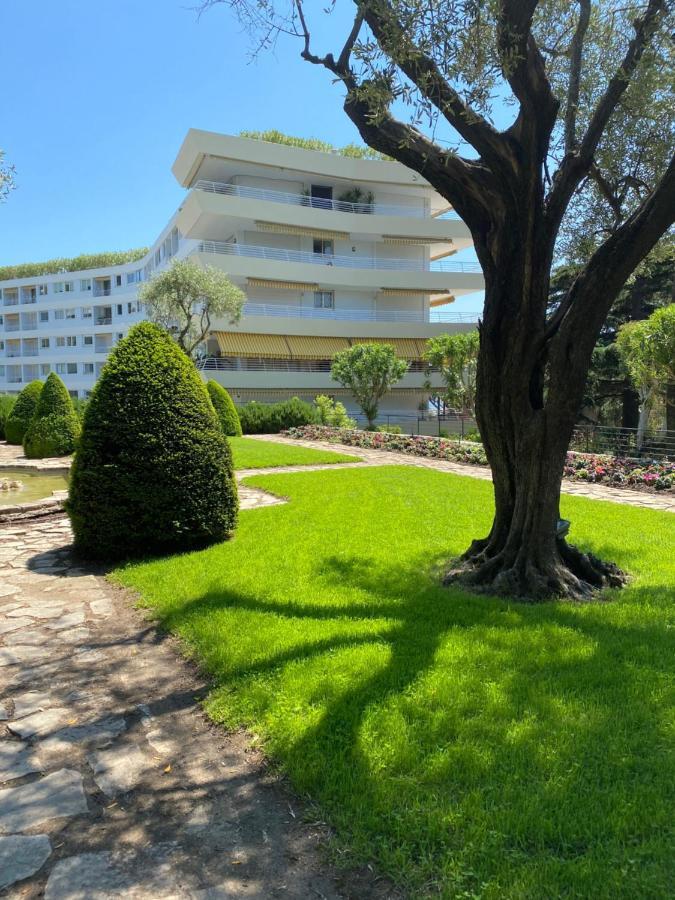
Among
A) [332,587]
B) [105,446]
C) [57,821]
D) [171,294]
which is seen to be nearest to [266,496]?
[105,446]

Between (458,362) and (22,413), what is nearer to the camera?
(22,413)

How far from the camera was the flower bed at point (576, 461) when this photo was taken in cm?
1147

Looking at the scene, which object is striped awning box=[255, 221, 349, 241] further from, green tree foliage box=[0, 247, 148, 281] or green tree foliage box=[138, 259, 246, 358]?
green tree foliage box=[0, 247, 148, 281]

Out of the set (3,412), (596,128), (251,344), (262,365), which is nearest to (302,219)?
(251,344)

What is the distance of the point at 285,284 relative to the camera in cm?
3500

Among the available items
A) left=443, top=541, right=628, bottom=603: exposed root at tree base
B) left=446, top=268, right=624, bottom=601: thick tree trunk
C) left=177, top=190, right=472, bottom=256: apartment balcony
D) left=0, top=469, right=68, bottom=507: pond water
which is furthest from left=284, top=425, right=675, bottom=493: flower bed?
left=177, top=190, right=472, bottom=256: apartment balcony

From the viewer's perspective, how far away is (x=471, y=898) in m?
1.98

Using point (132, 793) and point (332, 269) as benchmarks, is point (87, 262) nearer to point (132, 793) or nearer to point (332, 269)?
point (332, 269)

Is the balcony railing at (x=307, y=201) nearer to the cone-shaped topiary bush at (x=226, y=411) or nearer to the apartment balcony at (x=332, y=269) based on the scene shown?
the apartment balcony at (x=332, y=269)

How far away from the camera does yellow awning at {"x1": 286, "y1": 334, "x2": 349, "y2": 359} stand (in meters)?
34.5

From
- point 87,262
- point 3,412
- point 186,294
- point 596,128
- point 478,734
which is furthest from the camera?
point 87,262

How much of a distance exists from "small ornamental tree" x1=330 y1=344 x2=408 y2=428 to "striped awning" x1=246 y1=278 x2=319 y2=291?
9175 millimetres

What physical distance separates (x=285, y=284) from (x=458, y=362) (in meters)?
15.5

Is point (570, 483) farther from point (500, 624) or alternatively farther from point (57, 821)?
point (57, 821)
